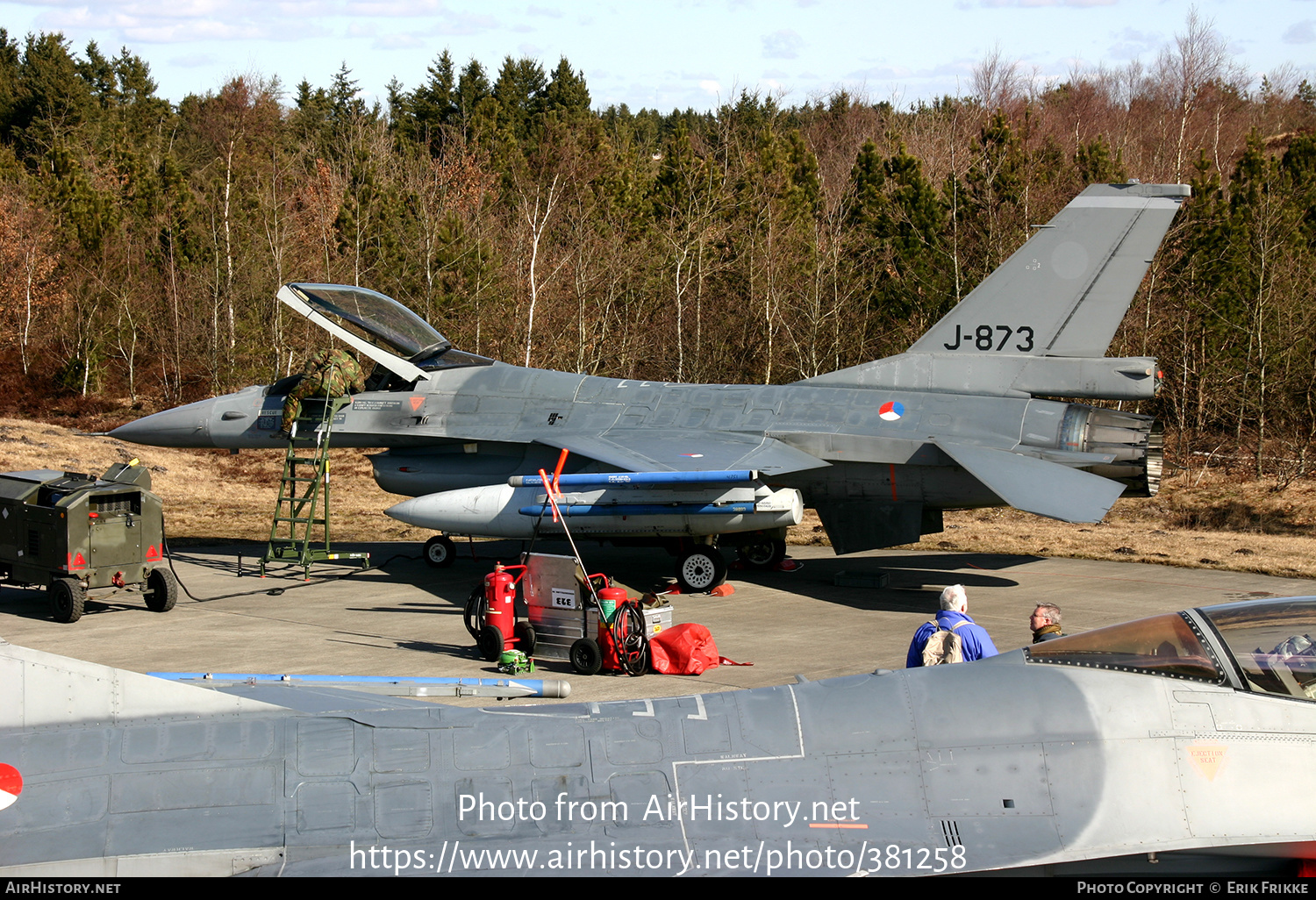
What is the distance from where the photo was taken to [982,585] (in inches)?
573

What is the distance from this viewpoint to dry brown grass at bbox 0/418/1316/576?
1691 centimetres

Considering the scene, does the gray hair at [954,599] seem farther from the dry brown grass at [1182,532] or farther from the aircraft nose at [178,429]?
the aircraft nose at [178,429]

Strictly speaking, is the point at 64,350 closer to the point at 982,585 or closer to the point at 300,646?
the point at 300,646

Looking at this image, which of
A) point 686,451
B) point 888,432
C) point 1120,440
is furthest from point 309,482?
point 1120,440

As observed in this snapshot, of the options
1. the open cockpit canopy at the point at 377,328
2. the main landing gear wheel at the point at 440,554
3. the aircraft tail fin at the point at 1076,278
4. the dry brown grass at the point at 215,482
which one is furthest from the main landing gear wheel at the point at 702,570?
the dry brown grass at the point at 215,482

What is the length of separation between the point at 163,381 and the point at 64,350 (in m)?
3.61

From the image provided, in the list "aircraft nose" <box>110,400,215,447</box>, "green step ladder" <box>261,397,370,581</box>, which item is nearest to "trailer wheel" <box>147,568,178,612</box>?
"green step ladder" <box>261,397,370,581</box>

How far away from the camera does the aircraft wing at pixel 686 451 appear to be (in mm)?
13328

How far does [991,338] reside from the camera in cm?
1385

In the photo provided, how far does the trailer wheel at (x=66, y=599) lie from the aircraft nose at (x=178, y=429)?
4.75 metres

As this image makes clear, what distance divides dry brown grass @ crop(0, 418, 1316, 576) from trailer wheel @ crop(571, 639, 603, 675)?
30.1 ft

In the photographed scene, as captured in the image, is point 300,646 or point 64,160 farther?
point 64,160

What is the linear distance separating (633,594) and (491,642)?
1498 millimetres

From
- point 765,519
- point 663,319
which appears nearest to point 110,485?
point 765,519
